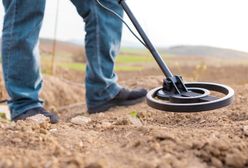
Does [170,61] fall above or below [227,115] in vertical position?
below

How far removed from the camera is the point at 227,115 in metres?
2.28

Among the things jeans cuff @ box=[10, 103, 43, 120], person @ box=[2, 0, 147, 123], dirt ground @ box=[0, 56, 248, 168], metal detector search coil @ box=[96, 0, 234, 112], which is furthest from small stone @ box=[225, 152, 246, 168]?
jeans cuff @ box=[10, 103, 43, 120]

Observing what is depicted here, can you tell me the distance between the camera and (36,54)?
2543mm

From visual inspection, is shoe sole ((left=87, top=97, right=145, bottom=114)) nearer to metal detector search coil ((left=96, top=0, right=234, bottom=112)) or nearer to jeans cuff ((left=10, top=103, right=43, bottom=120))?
jeans cuff ((left=10, top=103, right=43, bottom=120))

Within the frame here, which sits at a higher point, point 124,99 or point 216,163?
point 216,163

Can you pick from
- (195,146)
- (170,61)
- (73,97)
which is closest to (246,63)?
(170,61)

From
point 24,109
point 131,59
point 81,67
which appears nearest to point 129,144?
point 24,109

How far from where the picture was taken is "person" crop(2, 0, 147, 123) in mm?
2445

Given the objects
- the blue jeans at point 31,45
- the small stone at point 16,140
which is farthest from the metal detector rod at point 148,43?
the small stone at point 16,140

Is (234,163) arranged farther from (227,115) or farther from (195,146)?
(227,115)

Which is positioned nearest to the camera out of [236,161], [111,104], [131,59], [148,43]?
[236,161]

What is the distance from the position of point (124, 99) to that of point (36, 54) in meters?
0.73

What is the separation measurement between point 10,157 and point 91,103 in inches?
60.7

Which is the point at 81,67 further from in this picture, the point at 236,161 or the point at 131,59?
the point at 236,161
